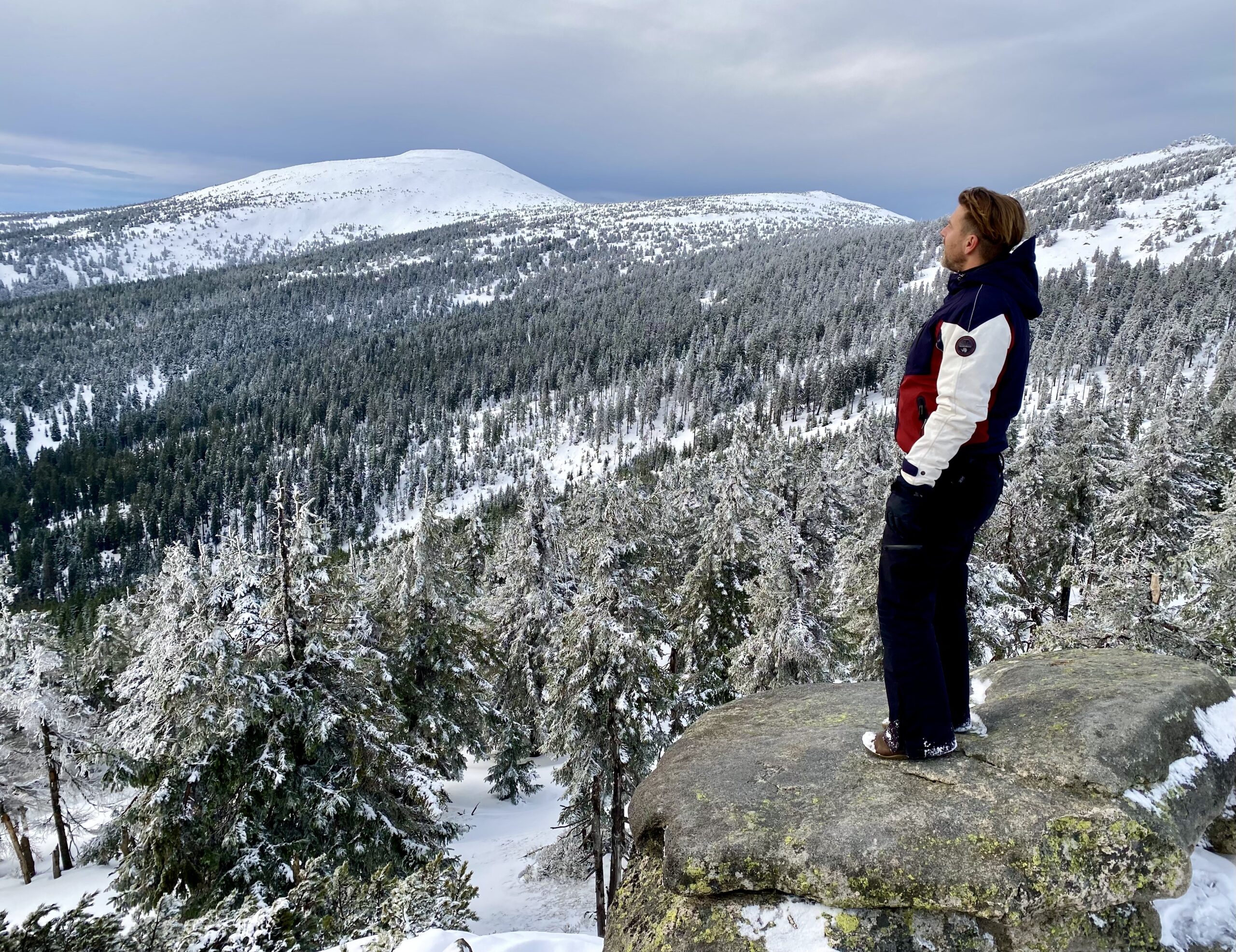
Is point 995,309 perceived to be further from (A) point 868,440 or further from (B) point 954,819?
(A) point 868,440

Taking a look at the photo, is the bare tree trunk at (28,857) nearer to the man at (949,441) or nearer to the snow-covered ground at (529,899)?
the snow-covered ground at (529,899)

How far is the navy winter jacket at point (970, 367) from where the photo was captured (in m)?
3.67

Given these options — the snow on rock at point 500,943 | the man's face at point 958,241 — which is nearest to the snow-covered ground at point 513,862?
A: the snow on rock at point 500,943

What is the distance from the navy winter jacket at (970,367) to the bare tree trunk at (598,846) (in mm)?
15267

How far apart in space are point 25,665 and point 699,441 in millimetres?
124255

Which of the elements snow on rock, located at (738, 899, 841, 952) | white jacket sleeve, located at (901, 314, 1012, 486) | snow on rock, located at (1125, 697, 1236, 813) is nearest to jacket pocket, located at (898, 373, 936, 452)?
white jacket sleeve, located at (901, 314, 1012, 486)

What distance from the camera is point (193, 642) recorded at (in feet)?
35.1

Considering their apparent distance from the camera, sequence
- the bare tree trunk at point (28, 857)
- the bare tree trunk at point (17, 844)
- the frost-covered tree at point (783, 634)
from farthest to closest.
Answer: the bare tree trunk at point (28, 857) → the bare tree trunk at point (17, 844) → the frost-covered tree at point (783, 634)

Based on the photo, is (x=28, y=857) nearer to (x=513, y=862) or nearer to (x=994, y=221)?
(x=513, y=862)

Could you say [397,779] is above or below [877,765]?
below

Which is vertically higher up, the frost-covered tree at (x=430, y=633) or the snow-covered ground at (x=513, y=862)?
the frost-covered tree at (x=430, y=633)

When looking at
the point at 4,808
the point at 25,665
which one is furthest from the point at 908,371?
the point at 4,808

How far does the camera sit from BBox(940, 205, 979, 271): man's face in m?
4.03

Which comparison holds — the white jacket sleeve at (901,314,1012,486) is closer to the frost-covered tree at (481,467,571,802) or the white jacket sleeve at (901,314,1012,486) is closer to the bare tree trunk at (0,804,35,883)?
the frost-covered tree at (481,467,571,802)
